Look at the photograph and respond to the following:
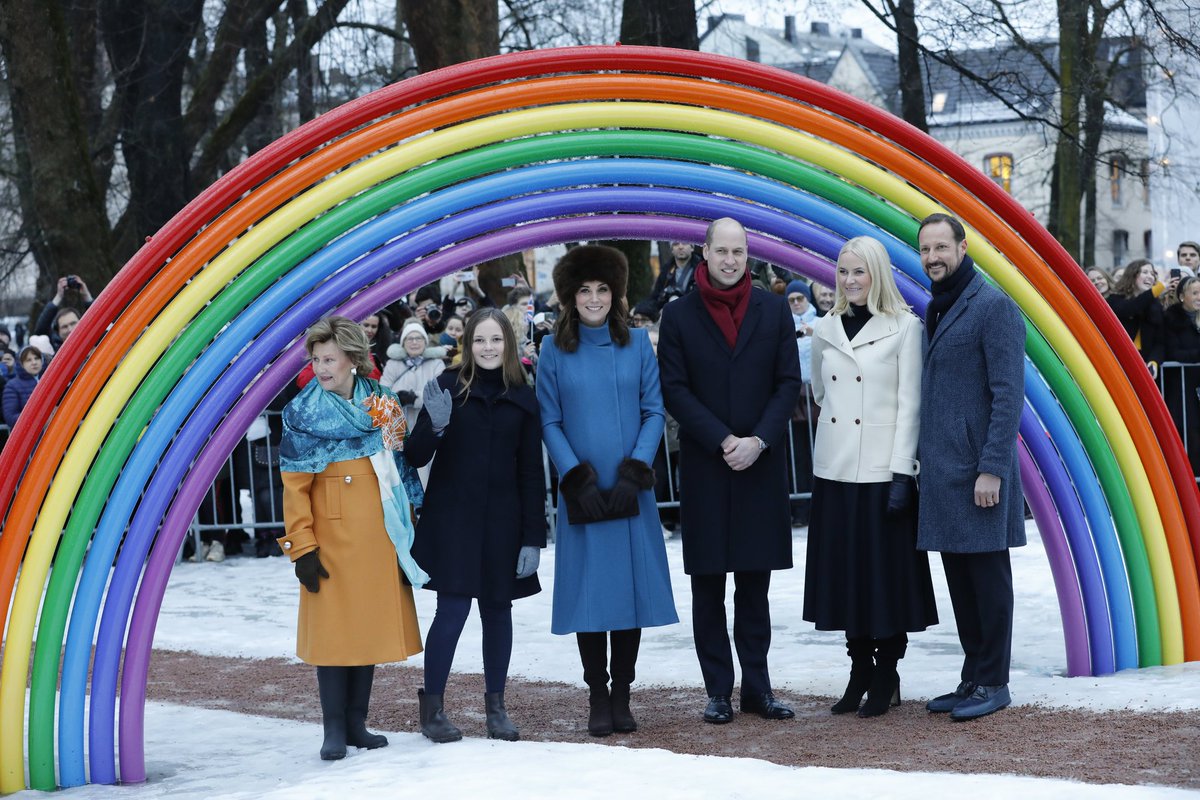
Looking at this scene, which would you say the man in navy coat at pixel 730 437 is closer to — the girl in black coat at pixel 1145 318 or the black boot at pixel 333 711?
the black boot at pixel 333 711

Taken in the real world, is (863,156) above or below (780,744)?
above

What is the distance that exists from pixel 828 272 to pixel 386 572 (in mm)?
2449

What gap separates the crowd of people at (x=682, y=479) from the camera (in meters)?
5.75

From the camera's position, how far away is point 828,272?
22.2ft

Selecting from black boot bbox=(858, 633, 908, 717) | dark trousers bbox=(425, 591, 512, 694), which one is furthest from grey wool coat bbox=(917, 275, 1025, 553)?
dark trousers bbox=(425, 591, 512, 694)

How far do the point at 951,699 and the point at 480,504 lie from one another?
6.70 ft

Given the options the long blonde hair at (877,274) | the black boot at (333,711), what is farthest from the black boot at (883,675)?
the black boot at (333,711)

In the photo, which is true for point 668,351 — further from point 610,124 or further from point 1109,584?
point 1109,584

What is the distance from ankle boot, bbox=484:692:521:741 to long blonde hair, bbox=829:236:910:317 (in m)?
2.11

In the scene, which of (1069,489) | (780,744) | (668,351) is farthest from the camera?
(1069,489)

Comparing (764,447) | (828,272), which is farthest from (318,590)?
(828,272)

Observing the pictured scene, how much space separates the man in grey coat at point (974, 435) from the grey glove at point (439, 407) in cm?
187

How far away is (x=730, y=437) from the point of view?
5867 millimetres

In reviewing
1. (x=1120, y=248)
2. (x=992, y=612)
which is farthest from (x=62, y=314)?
(x=1120, y=248)
